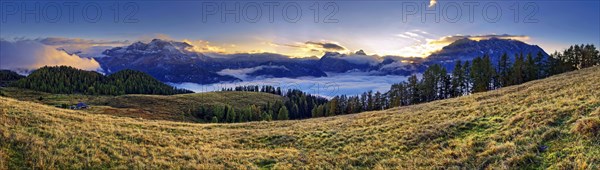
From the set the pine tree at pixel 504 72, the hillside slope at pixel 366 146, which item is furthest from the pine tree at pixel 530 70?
the hillside slope at pixel 366 146

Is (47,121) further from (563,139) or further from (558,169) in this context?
(563,139)

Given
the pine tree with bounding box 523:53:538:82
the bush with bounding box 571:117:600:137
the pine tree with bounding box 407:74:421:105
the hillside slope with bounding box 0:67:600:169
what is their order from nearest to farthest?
1. the hillside slope with bounding box 0:67:600:169
2. the bush with bounding box 571:117:600:137
3. the pine tree with bounding box 523:53:538:82
4. the pine tree with bounding box 407:74:421:105

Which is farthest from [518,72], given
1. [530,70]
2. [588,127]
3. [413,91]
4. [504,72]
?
[588,127]

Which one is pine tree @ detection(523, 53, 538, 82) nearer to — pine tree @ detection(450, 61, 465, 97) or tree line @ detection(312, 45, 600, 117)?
tree line @ detection(312, 45, 600, 117)

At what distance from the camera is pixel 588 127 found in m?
12.8

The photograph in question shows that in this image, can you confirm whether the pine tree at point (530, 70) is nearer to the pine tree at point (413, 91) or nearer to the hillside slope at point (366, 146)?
the pine tree at point (413, 91)

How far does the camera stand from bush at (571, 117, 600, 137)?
1241 cm

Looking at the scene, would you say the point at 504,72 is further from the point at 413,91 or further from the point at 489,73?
the point at 413,91

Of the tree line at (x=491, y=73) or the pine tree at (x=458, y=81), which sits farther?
the pine tree at (x=458, y=81)

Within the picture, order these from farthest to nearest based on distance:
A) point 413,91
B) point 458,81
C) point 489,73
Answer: point 413,91 < point 458,81 < point 489,73

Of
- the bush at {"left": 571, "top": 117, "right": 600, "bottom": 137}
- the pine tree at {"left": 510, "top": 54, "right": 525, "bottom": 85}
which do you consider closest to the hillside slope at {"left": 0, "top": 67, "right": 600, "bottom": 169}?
the bush at {"left": 571, "top": 117, "right": 600, "bottom": 137}

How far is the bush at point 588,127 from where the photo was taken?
1241cm

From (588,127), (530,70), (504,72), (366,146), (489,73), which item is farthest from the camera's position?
(504,72)

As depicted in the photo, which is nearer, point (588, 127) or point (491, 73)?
point (588, 127)
